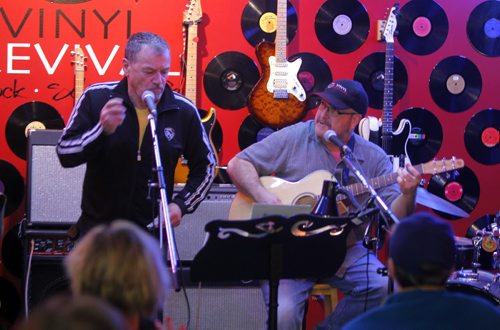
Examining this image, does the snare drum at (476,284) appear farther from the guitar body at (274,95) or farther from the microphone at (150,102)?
the microphone at (150,102)

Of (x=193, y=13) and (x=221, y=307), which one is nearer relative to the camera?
(x=221, y=307)

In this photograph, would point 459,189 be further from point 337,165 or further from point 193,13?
point 193,13

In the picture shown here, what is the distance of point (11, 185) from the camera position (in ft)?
19.4

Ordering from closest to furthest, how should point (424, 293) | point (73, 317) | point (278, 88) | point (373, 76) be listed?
1. point (73, 317)
2. point (424, 293)
3. point (278, 88)
4. point (373, 76)

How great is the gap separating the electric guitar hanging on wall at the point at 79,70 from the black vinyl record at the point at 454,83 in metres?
2.96

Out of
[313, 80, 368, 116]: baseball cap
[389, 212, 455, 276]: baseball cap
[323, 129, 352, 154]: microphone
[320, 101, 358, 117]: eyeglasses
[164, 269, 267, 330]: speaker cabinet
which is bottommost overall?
[164, 269, 267, 330]: speaker cabinet

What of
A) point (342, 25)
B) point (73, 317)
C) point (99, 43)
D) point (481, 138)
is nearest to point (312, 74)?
point (342, 25)

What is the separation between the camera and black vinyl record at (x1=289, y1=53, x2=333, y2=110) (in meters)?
6.23

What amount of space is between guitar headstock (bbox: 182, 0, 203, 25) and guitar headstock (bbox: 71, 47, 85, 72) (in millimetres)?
862

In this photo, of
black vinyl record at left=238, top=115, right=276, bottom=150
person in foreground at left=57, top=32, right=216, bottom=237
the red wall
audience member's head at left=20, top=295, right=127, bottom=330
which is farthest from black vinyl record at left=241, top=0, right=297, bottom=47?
audience member's head at left=20, top=295, right=127, bottom=330

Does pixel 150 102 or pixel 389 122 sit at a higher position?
pixel 150 102

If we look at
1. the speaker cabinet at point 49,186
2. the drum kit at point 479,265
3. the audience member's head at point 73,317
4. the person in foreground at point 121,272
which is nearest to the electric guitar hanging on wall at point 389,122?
the drum kit at point 479,265

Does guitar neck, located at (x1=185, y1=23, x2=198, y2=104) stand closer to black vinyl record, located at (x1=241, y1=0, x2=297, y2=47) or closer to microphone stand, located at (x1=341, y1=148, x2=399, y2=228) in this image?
black vinyl record, located at (x1=241, y1=0, x2=297, y2=47)

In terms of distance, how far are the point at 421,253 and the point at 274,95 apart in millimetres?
3675
